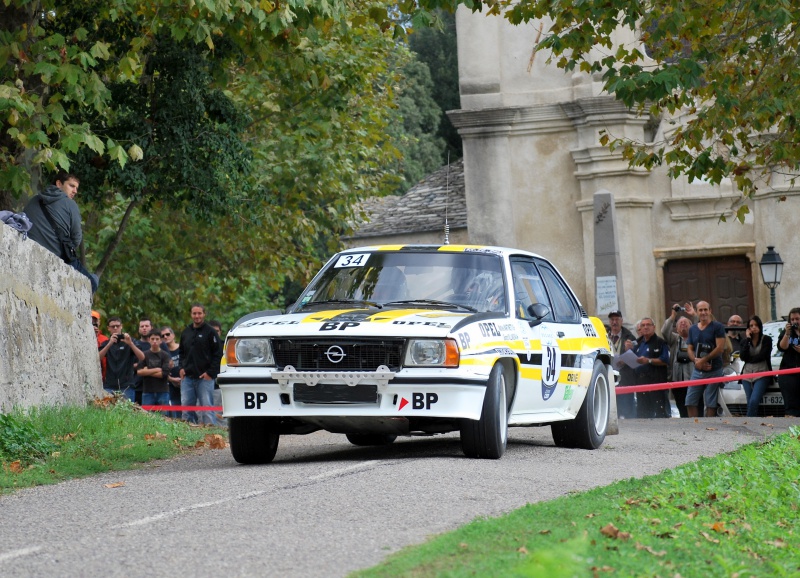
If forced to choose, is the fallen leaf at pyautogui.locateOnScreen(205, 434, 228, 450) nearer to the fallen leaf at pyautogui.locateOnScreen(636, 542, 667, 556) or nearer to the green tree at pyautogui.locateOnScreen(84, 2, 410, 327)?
the green tree at pyautogui.locateOnScreen(84, 2, 410, 327)

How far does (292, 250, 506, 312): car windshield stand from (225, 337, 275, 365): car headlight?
0.93 m

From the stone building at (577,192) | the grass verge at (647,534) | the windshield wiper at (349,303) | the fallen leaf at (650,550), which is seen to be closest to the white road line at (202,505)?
the windshield wiper at (349,303)

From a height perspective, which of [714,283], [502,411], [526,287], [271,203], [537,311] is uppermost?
[271,203]

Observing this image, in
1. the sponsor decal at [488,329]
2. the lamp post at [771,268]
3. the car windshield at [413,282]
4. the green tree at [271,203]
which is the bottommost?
the sponsor decal at [488,329]

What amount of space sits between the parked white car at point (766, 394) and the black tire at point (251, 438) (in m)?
10.4

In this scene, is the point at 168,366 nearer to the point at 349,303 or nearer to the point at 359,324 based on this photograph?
the point at 349,303

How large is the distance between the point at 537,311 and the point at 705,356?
8.77m

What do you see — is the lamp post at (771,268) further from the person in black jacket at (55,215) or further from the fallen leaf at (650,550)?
the fallen leaf at (650,550)

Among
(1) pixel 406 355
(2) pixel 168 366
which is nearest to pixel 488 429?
(1) pixel 406 355

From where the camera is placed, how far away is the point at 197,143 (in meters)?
18.8

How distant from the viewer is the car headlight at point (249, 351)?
36.2ft

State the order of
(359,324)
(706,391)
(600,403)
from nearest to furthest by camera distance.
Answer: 1. (359,324)
2. (600,403)
3. (706,391)

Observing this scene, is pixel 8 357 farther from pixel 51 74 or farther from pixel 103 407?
pixel 51 74

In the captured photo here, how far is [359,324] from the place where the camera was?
1084cm
